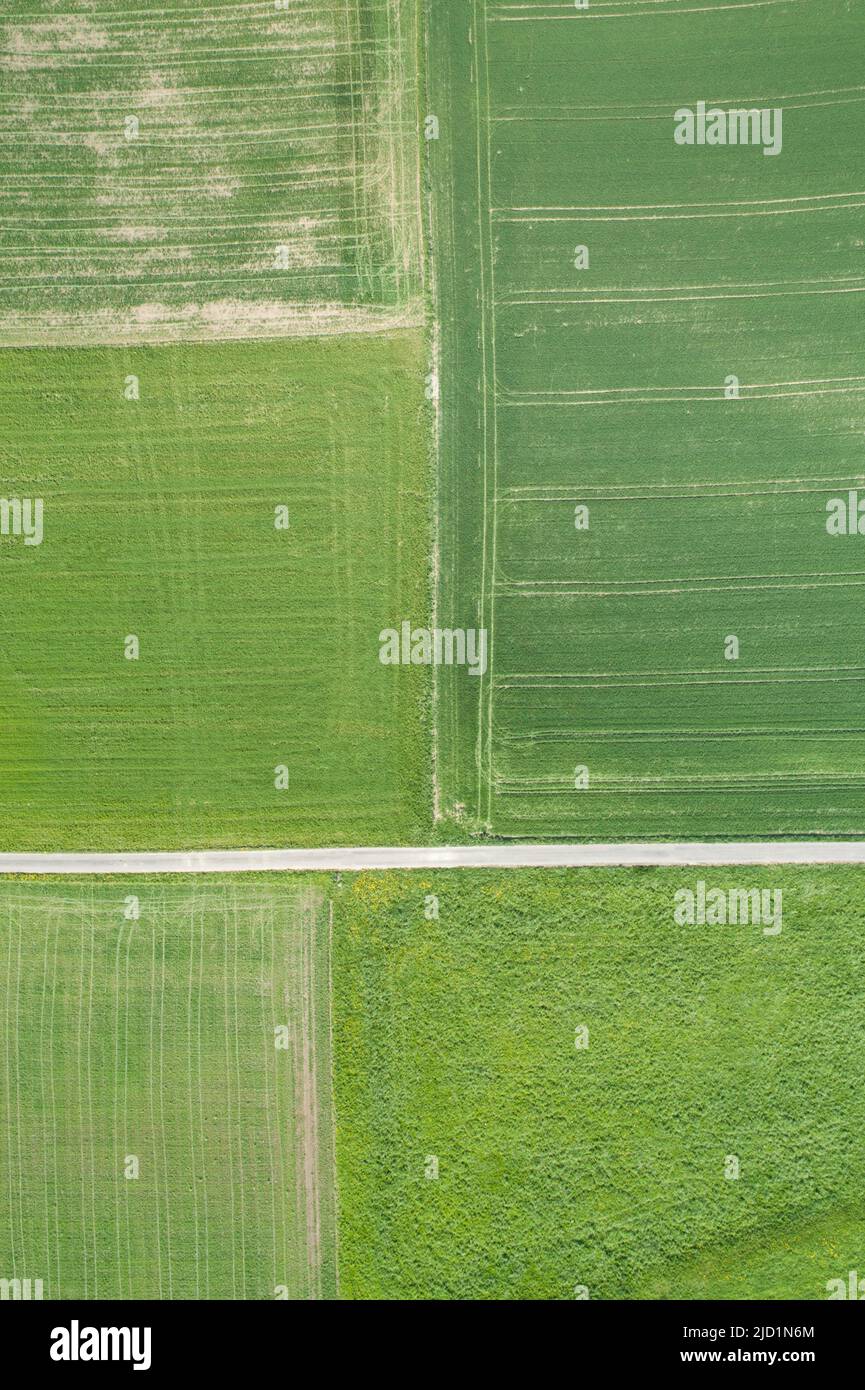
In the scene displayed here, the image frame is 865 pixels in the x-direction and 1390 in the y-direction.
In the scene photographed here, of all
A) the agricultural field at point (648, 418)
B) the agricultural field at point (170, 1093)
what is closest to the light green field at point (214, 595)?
the agricultural field at point (648, 418)

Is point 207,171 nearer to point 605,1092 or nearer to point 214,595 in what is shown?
point 214,595

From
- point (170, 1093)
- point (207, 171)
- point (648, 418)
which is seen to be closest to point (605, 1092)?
point (170, 1093)

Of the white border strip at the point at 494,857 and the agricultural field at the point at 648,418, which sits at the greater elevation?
the agricultural field at the point at 648,418

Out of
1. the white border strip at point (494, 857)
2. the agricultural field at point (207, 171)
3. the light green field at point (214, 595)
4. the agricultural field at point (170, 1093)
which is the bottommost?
the agricultural field at point (170, 1093)

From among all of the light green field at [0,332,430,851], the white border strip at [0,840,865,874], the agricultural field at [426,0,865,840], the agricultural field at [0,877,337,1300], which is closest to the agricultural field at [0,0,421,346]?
the light green field at [0,332,430,851]

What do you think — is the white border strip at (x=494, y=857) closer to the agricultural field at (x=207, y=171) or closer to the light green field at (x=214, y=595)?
the light green field at (x=214, y=595)

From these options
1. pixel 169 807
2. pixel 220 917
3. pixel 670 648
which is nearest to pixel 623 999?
pixel 670 648

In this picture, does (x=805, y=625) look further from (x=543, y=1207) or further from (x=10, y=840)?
(x=10, y=840)
